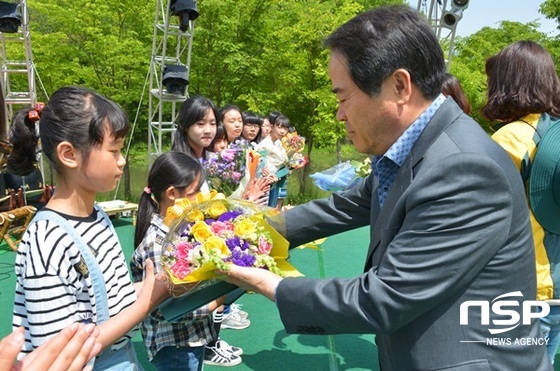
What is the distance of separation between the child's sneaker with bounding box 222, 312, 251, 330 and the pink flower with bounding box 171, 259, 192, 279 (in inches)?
112

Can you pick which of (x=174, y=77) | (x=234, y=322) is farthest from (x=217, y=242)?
(x=174, y=77)

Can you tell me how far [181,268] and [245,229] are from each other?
264 millimetres

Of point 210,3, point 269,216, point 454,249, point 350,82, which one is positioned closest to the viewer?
point 454,249

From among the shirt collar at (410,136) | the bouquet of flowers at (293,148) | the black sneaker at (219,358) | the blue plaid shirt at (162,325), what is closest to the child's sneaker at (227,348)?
the black sneaker at (219,358)

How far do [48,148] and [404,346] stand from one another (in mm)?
1420

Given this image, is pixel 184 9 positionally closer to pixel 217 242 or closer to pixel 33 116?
pixel 33 116

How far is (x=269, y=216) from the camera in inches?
72.9

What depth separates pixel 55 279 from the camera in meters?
1.48

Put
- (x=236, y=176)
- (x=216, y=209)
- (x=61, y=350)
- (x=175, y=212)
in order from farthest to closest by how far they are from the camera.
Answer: (x=236, y=176), (x=175, y=212), (x=216, y=209), (x=61, y=350)

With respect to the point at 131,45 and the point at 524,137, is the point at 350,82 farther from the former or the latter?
the point at 131,45

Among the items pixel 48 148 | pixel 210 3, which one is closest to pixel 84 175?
pixel 48 148

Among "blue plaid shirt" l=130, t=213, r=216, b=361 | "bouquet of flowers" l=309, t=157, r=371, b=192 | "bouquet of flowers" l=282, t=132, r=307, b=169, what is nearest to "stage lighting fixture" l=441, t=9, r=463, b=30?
"bouquet of flowers" l=282, t=132, r=307, b=169

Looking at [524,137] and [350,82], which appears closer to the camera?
[350,82]

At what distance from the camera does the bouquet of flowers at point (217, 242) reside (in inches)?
62.3
